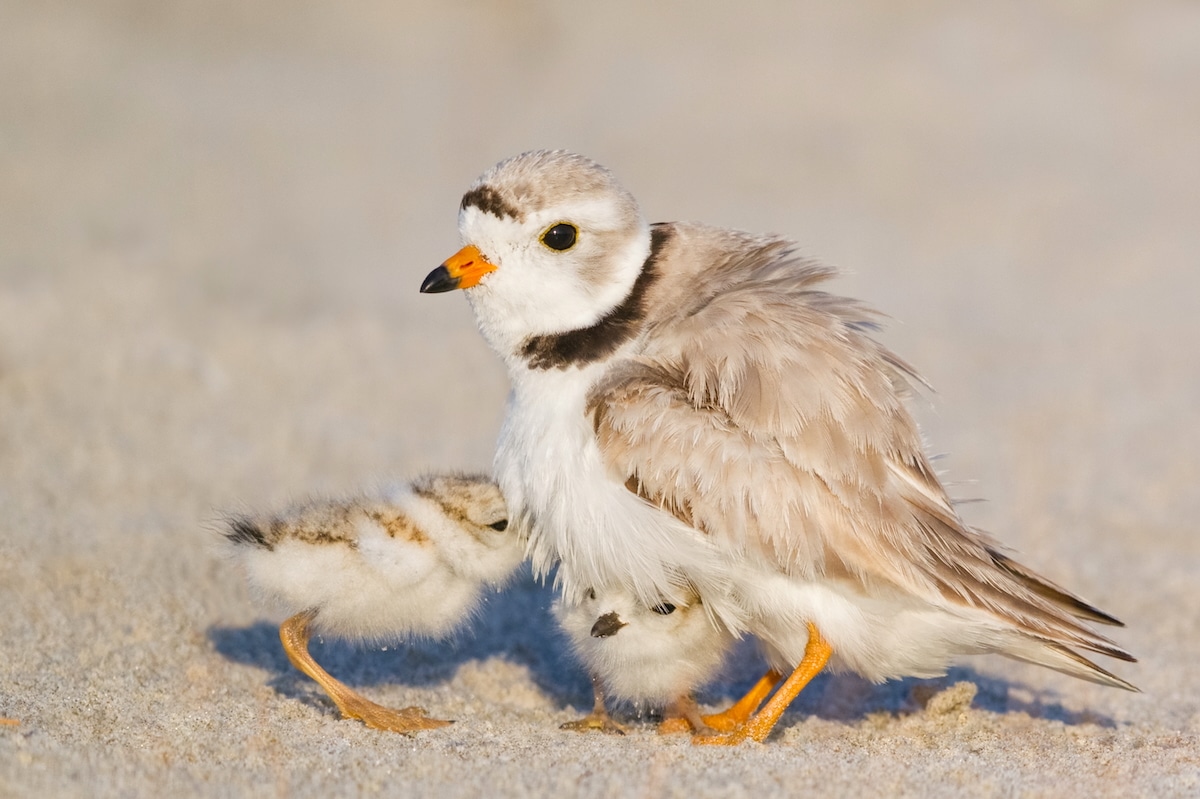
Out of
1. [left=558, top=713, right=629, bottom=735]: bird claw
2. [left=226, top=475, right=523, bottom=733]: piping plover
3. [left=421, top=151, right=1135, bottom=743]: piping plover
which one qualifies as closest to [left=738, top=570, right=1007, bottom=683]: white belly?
[left=421, top=151, right=1135, bottom=743]: piping plover

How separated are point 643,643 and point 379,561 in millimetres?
909

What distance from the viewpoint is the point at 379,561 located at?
4.13 metres

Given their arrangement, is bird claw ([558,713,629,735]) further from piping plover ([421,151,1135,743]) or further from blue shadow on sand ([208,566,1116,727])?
piping plover ([421,151,1135,743])

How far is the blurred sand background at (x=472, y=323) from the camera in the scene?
3.80 meters

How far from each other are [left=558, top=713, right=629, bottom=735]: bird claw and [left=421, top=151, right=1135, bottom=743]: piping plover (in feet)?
1.57

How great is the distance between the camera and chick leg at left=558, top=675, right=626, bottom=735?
4176 mm

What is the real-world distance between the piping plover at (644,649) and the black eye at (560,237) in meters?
1.13

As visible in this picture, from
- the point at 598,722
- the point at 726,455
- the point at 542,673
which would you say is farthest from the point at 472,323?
the point at 726,455

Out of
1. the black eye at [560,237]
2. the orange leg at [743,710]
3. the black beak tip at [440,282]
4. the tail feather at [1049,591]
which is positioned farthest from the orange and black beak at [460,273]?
the tail feather at [1049,591]

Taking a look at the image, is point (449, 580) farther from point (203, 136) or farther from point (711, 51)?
point (711, 51)

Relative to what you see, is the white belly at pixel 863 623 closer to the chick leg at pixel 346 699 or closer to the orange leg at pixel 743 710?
the orange leg at pixel 743 710

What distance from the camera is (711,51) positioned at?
13.5 meters

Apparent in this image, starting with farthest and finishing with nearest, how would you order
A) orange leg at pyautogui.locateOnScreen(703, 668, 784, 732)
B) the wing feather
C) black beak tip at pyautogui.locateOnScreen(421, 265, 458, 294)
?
1. orange leg at pyautogui.locateOnScreen(703, 668, 784, 732)
2. black beak tip at pyautogui.locateOnScreen(421, 265, 458, 294)
3. the wing feather

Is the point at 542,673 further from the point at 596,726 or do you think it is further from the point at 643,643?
the point at 643,643
